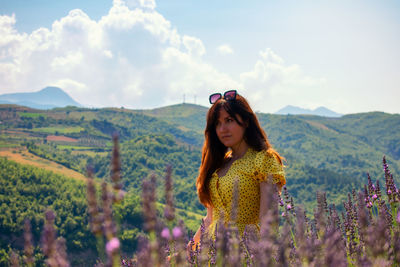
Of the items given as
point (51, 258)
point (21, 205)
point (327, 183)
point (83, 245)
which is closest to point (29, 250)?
point (51, 258)

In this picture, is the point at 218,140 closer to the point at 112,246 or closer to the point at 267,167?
the point at 267,167

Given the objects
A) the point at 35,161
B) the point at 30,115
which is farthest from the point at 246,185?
the point at 30,115

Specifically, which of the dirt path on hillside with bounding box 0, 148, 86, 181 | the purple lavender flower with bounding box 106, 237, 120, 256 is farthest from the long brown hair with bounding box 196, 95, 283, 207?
the dirt path on hillside with bounding box 0, 148, 86, 181

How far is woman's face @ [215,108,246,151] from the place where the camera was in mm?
3699

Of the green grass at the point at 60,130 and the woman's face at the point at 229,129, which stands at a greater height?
the woman's face at the point at 229,129

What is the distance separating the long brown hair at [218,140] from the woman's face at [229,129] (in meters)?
0.04

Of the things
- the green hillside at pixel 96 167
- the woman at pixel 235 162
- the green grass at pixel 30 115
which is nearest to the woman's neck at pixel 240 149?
the woman at pixel 235 162

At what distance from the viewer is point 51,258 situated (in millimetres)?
1019

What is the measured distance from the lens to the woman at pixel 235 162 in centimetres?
343

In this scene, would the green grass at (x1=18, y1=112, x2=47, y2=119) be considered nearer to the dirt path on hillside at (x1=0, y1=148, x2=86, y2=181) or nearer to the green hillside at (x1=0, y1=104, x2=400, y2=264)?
the green hillside at (x1=0, y1=104, x2=400, y2=264)

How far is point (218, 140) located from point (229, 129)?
0.48m

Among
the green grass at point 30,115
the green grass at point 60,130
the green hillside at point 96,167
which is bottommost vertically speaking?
the green hillside at point 96,167

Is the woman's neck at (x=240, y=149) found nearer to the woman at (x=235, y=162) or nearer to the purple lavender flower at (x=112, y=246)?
the woman at (x=235, y=162)

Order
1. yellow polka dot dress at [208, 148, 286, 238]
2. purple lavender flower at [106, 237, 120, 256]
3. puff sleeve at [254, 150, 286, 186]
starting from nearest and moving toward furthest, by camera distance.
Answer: purple lavender flower at [106, 237, 120, 256], puff sleeve at [254, 150, 286, 186], yellow polka dot dress at [208, 148, 286, 238]
